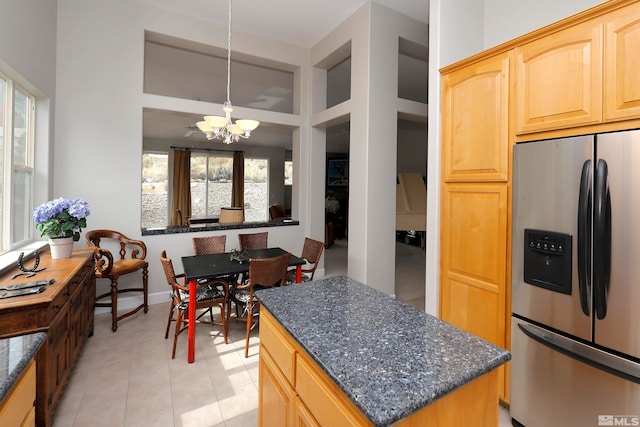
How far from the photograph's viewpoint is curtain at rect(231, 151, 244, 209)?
948 cm

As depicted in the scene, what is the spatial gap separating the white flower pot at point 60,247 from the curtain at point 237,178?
7152 mm

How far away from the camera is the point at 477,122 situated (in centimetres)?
209

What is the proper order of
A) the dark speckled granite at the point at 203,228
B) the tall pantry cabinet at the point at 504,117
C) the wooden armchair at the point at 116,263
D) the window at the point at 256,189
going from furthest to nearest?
the window at the point at 256,189 → the dark speckled granite at the point at 203,228 → the wooden armchair at the point at 116,263 → the tall pantry cabinet at the point at 504,117

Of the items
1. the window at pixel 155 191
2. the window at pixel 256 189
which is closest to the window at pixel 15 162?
the window at pixel 155 191

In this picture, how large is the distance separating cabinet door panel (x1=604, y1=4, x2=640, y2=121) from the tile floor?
1.88 meters

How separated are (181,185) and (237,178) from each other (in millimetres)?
1592

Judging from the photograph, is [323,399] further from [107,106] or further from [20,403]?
[107,106]

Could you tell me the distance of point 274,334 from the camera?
141 centimetres

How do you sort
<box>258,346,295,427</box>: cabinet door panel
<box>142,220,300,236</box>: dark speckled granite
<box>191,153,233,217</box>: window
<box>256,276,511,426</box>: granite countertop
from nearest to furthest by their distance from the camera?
<box>256,276,511,426</box>: granite countertop, <box>258,346,295,427</box>: cabinet door panel, <box>142,220,300,236</box>: dark speckled granite, <box>191,153,233,217</box>: window

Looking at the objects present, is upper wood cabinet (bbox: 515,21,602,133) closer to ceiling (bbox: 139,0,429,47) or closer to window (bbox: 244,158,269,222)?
ceiling (bbox: 139,0,429,47)

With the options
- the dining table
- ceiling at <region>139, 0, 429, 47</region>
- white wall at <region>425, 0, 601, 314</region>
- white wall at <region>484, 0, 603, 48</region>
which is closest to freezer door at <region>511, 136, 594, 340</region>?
white wall at <region>425, 0, 601, 314</region>

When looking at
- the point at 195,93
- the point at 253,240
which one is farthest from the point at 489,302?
the point at 195,93

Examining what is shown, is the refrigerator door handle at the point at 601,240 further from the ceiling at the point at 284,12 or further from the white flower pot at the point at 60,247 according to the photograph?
the white flower pot at the point at 60,247

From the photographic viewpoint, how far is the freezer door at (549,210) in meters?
1.58
